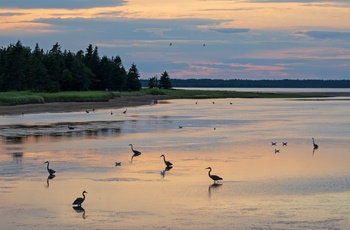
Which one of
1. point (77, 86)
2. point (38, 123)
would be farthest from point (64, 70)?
point (38, 123)

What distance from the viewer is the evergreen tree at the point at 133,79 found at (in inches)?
5748

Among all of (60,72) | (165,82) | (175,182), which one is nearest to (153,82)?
(165,82)

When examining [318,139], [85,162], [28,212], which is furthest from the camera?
[318,139]

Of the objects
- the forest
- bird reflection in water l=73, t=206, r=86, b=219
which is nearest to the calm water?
bird reflection in water l=73, t=206, r=86, b=219

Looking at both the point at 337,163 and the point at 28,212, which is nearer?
the point at 28,212

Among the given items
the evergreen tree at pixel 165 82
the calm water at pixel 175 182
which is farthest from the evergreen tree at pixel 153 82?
the calm water at pixel 175 182

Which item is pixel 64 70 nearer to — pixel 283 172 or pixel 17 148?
pixel 17 148

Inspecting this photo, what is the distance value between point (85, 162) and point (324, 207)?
12569 mm

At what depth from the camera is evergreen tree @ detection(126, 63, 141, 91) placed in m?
146

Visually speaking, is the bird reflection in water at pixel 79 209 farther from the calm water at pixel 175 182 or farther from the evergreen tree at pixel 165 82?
the evergreen tree at pixel 165 82

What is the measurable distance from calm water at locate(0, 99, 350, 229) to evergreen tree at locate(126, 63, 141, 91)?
101 m

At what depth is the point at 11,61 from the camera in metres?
108

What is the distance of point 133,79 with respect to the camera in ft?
483

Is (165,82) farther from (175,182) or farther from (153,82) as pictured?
(175,182)
